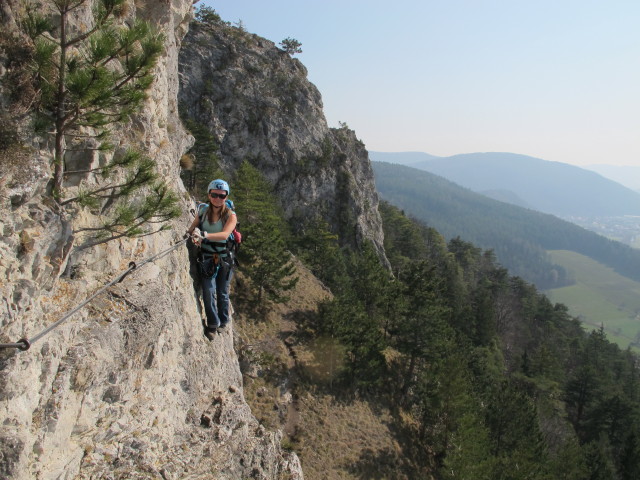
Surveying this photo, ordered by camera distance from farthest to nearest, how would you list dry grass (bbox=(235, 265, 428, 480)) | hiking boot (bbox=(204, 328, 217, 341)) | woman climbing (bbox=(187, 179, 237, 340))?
Result: dry grass (bbox=(235, 265, 428, 480)) < hiking boot (bbox=(204, 328, 217, 341)) < woman climbing (bbox=(187, 179, 237, 340))

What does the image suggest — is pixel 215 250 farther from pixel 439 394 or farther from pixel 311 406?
pixel 439 394

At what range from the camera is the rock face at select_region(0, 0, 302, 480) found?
194 inches

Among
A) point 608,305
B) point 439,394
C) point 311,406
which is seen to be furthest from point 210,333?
point 608,305

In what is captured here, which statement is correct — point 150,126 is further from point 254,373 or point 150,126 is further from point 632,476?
point 632,476

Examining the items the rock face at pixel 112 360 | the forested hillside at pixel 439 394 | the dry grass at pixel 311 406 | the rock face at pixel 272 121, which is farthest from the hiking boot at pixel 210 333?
the rock face at pixel 272 121

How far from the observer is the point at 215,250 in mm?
8859

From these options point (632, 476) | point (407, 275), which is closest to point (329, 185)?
point (407, 275)

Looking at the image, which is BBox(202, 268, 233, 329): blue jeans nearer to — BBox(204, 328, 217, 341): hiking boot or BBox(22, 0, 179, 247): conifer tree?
BBox(204, 328, 217, 341): hiking boot

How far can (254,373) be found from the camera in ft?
67.1

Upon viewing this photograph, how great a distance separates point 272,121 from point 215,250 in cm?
4861

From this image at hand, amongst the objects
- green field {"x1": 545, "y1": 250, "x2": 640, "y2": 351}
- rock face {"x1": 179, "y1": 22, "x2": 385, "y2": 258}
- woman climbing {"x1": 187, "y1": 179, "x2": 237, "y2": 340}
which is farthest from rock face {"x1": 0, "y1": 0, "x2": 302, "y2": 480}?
green field {"x1": 545, "y1": 250, "x2": 640, "y2": 351}

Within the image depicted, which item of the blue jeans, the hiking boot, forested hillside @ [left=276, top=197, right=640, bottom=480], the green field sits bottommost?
the green field

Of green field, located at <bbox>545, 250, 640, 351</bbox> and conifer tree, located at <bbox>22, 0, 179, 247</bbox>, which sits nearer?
conifer tree, located at <bbox>22, 0, 179, 247</bbox>

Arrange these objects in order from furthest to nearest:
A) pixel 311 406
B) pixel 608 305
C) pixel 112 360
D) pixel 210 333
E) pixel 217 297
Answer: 1. pixel 608 305
2. pixel 311 406
3. pixel 210 333
4. pixel 217 297
5. pixel 112 360
